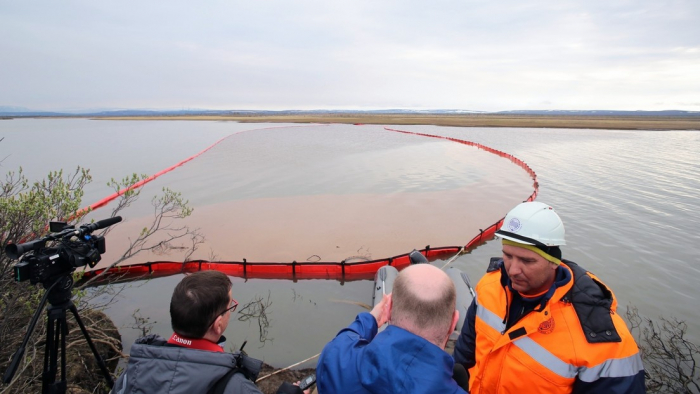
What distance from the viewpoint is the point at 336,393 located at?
1.49 m

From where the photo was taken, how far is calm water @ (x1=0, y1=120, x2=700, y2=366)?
6547 mm

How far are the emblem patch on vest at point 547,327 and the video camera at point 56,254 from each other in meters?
2.87

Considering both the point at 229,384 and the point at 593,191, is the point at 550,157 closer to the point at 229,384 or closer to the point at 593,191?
the point at 593,191

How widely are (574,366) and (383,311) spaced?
3.83ft

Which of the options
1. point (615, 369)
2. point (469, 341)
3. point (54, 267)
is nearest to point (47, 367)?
point (54, 267)

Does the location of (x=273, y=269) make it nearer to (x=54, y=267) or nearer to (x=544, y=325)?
(x=54, y=267)

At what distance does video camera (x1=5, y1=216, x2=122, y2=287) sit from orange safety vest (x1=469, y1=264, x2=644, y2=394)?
2684mm

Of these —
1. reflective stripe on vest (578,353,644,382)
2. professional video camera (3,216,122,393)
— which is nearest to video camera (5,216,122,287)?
professional video camera (3,216,122,393)

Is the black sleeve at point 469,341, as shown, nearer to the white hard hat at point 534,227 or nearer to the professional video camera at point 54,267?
the white hard hat at point 534,227

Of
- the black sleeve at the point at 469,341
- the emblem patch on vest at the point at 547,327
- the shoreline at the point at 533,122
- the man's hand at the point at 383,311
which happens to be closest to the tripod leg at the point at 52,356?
the man's hand at the point at 383,311

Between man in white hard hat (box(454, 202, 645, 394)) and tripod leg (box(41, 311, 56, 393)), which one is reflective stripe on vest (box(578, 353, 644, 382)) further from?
tripod leg (box(41, 311, 56, 393))

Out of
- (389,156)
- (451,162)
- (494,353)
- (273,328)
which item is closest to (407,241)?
(273,328)

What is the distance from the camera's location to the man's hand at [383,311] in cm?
175

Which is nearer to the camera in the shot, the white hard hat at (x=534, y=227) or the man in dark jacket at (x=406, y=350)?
the man in dark jacket at (x=406, y=350)
